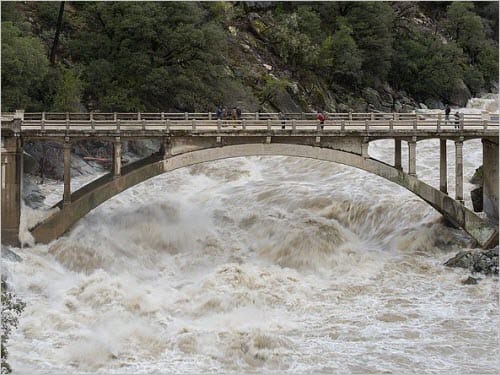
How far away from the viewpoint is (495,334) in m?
29.5

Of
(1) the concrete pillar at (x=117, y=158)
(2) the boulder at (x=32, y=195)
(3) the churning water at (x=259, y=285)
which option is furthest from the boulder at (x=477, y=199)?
(2) the boulder at (x=32, y=195)

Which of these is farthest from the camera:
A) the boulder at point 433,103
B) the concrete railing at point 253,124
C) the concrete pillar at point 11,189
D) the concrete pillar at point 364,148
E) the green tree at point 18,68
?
the boulder at point 433,103

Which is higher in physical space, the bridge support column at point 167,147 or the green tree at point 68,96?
the green tree at point 68,96

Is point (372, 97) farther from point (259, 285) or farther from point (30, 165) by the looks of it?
point (259, 285)

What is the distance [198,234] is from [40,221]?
25.4ft

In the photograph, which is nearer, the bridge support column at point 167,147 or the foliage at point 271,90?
the bridge support column at point 167,147

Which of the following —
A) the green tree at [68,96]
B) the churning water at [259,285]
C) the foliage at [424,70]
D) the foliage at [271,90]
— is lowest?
the churning water at [259,285]

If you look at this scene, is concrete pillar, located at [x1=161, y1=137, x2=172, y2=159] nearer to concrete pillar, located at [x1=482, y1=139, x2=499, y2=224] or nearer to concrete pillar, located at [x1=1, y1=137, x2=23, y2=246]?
concrete pillar, located at [x1=1, y1=137, x2=23, y2=246]

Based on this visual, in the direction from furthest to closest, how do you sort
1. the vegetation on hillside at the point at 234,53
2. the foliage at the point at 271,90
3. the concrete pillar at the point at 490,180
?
the foliage at the point at 271,90
the vegetation on hillside at the point at 234,53
the concrete pillar at the point at 490,180

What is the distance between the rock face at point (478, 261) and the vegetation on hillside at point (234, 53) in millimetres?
26294

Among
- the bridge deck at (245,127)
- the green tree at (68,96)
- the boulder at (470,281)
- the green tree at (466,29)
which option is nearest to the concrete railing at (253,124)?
the bridge deck at (245,127)

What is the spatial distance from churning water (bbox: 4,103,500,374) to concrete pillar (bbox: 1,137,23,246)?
5.24 feet

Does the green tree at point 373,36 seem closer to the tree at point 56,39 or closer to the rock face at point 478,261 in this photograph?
the tree at point 56,39

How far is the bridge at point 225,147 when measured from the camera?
128ft
